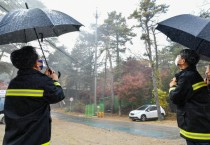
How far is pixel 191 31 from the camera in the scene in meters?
2.97

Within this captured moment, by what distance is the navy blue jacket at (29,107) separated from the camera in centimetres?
237

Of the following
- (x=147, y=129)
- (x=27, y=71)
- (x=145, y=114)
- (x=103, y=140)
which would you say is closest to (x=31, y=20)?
(x=27, y=71)

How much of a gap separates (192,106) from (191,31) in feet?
2.89

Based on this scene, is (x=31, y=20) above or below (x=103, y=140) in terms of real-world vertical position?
above

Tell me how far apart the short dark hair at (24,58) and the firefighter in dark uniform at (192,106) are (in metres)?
1.56

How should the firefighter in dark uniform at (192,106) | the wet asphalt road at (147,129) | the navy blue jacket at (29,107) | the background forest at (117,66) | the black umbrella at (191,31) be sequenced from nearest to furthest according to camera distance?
the navy blue jacket at (29,107) < the firefighter in dark uniform at (192,106) < the black umbrella at (191,31) < the wet asphalt road at (147,129) < the background forest at (117,66)

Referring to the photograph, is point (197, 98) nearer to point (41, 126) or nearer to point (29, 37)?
point (41, 126)

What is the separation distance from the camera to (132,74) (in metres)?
29.4

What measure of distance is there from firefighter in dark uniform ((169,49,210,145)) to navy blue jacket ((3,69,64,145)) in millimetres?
1314

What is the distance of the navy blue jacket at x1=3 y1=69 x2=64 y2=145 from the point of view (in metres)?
2.37

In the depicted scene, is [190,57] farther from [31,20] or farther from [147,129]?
[147,129]

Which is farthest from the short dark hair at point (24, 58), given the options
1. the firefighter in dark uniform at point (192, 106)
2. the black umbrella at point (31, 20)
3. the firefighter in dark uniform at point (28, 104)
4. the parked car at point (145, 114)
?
the parked car at point (145, 114)

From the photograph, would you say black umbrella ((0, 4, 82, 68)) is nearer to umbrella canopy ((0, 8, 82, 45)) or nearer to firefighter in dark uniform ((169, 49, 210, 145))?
umbrella canopy ((0, 8, 82, 45))

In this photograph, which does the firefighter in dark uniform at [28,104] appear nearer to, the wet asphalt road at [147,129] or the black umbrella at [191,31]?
the black umbrella at [191,31]
